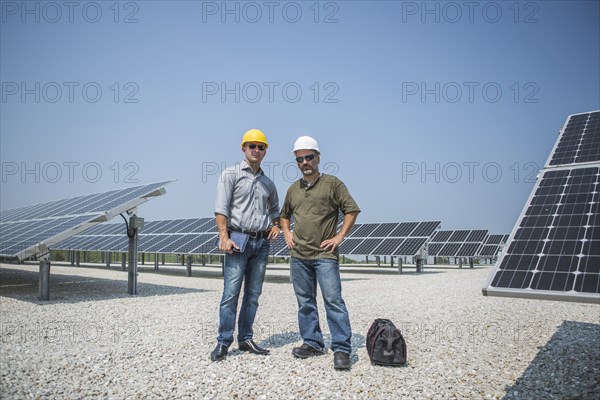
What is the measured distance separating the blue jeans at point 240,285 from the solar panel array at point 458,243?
21.6m

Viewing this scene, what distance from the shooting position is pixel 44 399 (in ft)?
11.5

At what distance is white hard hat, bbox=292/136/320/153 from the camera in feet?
15.6

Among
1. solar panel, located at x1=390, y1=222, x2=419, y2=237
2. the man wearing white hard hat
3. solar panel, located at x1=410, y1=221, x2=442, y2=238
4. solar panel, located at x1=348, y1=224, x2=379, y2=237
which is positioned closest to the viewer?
the man wearing white hard hat

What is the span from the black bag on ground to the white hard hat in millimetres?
2214

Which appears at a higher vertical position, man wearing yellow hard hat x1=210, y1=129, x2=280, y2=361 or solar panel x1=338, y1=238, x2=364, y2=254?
man wearing yellow hard hat x1=210, y1=129, x2=280, y2=361

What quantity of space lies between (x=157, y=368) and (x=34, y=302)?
22.3 feet

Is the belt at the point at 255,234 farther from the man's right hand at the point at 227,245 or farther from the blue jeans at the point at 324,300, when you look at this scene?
the blue jeans at the point at 324,300

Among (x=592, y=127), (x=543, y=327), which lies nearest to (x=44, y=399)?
(x=543, y=327)

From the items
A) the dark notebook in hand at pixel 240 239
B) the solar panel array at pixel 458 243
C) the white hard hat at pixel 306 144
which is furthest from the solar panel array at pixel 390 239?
the dark notebook in hand at pixel 240 239

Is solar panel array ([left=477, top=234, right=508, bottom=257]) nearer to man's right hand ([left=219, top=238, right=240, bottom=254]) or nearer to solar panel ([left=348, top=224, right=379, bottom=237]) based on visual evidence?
solar panel ([left=348, top=224, right=379, bottom=237])

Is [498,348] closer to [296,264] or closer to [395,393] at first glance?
[395,393]

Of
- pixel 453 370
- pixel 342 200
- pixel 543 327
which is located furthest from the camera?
pixel 543 327

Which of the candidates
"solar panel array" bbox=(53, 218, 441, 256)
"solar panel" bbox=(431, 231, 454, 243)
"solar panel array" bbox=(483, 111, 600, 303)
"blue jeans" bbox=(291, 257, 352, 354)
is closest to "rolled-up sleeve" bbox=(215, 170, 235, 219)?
"blue jeans" bbox=(291, 257, 352, 354)

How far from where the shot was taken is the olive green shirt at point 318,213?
4652 millimetres
